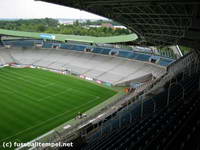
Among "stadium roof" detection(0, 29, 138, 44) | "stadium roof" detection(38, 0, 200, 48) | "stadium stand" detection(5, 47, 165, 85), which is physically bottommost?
"stadium stand" detection(5, 47, 165, 85)

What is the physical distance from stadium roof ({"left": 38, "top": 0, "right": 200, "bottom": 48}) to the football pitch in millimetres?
11396

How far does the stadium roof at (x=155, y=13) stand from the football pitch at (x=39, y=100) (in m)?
11.4

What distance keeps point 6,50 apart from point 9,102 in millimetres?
30580

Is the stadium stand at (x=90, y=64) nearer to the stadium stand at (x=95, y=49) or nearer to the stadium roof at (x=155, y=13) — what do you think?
the stadium stand at (x=95, y=49)

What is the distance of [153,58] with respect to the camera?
137 ft

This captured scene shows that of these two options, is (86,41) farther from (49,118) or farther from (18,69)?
(49,118)

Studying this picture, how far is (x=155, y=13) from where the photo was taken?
17906 mm

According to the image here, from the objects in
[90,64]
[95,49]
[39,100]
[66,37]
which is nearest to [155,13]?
[39,100]

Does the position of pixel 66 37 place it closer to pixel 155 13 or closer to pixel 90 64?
pixel 90 64

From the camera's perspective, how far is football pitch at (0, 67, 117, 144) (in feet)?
71.9

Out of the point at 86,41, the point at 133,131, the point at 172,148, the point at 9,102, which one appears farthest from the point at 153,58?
the point at 172,148

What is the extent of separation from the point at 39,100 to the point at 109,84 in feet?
41.3

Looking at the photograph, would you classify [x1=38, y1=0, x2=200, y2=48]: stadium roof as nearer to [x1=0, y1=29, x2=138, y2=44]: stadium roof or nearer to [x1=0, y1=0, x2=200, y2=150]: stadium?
[x1=0, y1=0, x2=200, y2=150]: stadium

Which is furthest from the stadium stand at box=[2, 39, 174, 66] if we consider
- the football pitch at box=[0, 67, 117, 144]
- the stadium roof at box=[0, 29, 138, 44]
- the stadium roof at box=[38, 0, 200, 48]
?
the stadium roof at box=[38, 0, 200, 48]
